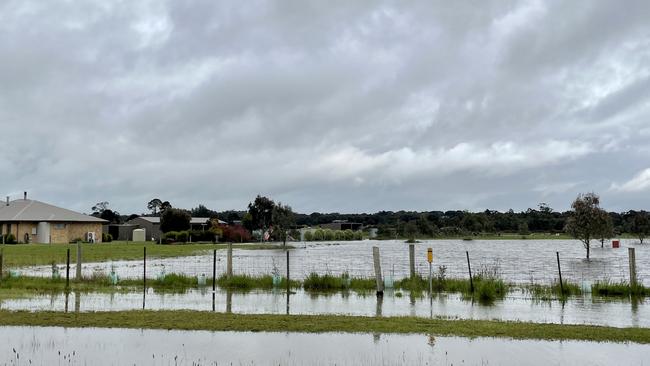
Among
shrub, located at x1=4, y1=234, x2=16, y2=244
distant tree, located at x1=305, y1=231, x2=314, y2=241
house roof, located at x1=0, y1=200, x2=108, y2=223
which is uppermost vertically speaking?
house roof, located at x1=0, y1=200, x2=108, y2=223

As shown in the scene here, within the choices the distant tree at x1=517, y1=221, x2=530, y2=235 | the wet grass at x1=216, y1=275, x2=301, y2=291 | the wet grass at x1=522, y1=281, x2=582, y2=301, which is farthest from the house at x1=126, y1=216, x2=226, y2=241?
the wet grass at x1=522, y1=281, x2=582, y2=301

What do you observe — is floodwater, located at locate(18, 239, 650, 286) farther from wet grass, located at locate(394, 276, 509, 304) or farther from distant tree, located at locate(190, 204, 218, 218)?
distant tree, located at locate(190, 204, 218, 218)

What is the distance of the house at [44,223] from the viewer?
7156 centimetres

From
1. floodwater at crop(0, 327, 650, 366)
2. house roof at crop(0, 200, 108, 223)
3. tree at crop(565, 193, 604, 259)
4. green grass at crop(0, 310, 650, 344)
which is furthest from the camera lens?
house roof at crop(0, 200, 108, 223)

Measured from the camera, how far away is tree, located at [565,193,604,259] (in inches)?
2019

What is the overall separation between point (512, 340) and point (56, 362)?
26.5ft

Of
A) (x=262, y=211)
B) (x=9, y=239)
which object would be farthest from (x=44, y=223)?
(x=262, y=211)

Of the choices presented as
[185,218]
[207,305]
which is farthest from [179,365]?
[185,218]

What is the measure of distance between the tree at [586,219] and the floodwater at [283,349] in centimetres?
4267

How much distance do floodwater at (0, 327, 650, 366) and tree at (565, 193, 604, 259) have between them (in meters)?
42.7

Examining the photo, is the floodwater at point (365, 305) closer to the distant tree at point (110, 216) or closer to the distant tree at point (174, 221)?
the distant tree at point (174, 221)

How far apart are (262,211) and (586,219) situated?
66418mm

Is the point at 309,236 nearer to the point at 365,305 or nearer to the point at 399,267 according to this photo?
the point at 399,267

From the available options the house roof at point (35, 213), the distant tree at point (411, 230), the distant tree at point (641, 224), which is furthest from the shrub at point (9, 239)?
the distant tree at point (641, 224)
